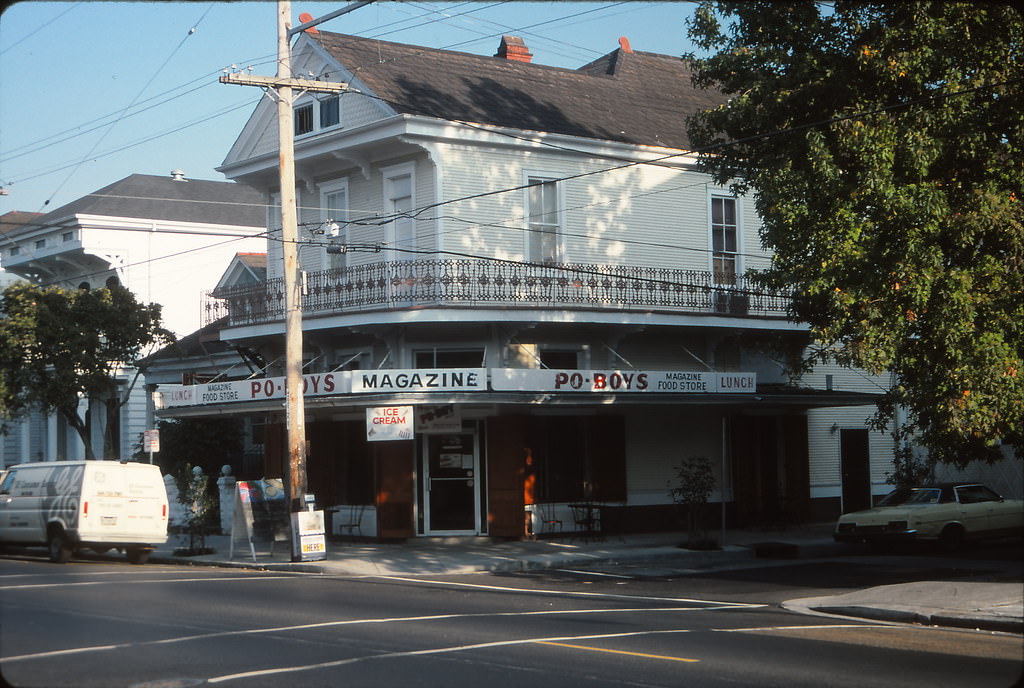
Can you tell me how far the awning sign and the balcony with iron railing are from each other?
8.86 feet

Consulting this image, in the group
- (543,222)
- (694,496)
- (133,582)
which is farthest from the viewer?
(543,222)

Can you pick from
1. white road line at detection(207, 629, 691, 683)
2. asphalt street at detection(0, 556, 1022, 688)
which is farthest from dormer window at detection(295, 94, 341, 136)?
white road line at detection(207, 629, 691, 683)

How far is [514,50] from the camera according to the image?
111 ft

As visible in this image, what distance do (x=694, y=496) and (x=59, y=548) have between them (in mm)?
13935

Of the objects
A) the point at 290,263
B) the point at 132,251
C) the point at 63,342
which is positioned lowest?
the point at 63,342

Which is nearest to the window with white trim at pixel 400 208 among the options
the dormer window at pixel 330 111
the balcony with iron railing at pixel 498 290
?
the balcony with iron railing at pixel 498 290

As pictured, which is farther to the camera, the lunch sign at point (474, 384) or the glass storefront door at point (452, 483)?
the glass storefront door at point (452, 483)

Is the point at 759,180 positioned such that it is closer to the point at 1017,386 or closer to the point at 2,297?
the point at 1017,386

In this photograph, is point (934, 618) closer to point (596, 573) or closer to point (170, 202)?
point (596, 573)

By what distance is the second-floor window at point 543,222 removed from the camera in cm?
2834

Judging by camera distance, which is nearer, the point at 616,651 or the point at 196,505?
the point at 616,651

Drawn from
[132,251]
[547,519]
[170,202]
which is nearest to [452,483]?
[547,519]

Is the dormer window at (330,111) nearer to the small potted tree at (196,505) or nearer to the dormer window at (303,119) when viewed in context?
the dormer window at (303,119)

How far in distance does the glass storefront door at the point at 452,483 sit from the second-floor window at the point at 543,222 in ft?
15.2
